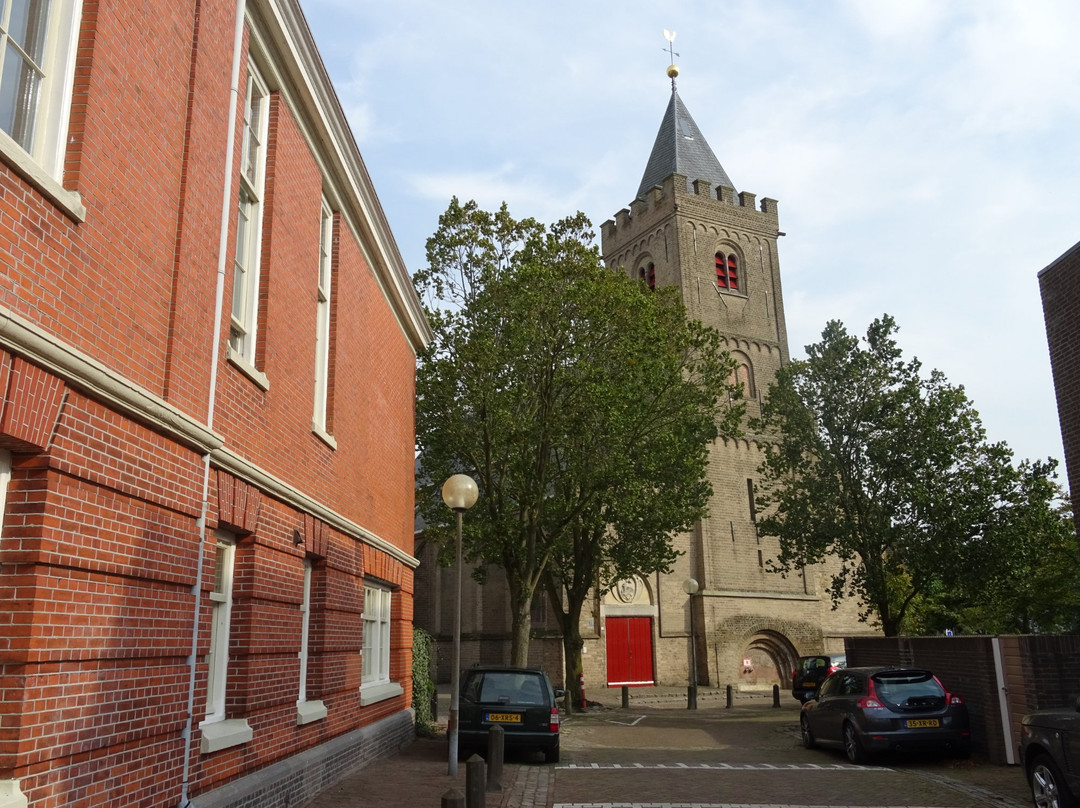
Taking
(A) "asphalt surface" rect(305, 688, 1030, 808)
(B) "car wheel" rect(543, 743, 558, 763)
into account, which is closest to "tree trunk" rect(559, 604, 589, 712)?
(A) "asphalt surface" rect(305, 688, 1030, 808)

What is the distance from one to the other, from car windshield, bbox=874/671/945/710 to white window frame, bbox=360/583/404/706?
24.2 ft

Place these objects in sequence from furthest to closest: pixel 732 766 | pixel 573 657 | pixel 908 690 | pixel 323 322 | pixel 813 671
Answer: pixel 573 657 → pixel 813 671 → pixel 732 766 → pixel 908 690 → pixel 323 322

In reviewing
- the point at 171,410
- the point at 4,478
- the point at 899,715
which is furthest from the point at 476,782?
the point at 899,715

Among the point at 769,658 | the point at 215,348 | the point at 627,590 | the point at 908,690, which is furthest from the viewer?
the point at 769,658

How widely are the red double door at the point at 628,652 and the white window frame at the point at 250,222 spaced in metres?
30.1

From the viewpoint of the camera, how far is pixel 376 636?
13.8 meters

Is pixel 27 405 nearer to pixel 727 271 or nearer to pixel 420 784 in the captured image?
pixel 420 784

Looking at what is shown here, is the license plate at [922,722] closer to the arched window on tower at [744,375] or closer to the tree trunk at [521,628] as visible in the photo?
the tree trunk at [521,628]

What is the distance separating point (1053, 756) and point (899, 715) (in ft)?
15.6

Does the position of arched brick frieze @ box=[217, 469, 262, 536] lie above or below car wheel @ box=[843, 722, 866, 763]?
above

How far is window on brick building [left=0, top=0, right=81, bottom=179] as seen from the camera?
4.85 metres

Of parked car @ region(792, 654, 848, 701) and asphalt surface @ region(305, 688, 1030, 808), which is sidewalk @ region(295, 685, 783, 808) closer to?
asphalt surface @ region(305, 688, 1030, 808)

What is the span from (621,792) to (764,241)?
3864 cm

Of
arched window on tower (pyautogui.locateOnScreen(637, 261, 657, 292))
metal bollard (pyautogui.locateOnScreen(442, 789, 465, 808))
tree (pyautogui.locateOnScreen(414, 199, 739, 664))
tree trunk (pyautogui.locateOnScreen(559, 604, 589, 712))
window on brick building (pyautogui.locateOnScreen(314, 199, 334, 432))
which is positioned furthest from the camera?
arched window on tower (pyautogui.locateOnScreen(637, 261, 657, 292))
